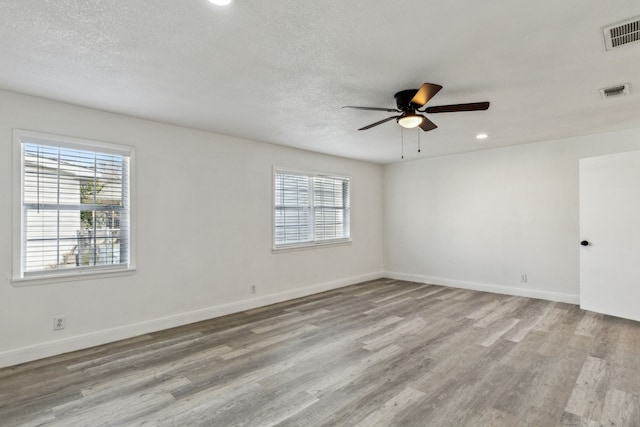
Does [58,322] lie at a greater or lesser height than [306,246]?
lesser

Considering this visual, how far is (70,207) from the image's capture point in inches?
132

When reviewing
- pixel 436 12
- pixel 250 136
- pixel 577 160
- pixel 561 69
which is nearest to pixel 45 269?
pixel 250 136

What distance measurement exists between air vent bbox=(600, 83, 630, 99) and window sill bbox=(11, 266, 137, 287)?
17.0 ft

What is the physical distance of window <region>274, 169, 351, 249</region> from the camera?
534cm

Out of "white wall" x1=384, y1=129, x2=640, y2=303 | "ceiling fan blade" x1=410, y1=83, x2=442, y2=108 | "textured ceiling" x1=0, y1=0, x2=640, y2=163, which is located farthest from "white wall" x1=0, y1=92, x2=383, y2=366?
"ceiling fan blade" x1=410, y1=83, x2=442, y2=108

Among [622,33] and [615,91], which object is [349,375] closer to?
[622,33]

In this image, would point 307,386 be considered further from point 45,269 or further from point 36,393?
point 45,269

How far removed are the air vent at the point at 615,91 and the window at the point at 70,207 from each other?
492cm

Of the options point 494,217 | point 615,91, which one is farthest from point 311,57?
point 494,217

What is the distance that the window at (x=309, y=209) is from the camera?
17.5ft

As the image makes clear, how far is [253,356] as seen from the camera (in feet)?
10.3

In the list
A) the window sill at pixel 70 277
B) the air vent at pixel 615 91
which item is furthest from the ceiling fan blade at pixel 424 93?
the window sill at pixel 70 277

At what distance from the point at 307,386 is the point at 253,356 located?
30.4 inches

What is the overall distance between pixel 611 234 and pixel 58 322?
21.4 ft
